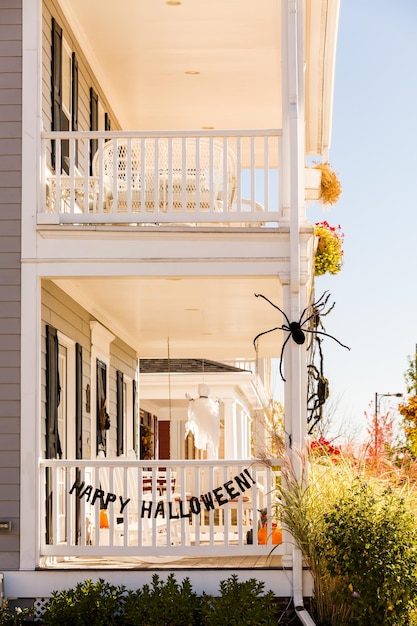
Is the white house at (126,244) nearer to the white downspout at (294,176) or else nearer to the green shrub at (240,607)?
the white downspout at (294,176)

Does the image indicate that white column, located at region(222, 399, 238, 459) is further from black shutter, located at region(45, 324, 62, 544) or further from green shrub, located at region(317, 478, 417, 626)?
green shrub, located at region(317, 478, 417, 626)

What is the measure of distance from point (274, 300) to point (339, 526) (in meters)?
3.85

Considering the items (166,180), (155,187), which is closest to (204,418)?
(166,180)

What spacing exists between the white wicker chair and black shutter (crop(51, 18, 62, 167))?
63cm

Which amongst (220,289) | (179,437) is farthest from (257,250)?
(179,437)

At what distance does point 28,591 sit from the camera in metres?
10.3

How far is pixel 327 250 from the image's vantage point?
15.5m

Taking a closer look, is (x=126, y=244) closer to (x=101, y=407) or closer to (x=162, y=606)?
(x=162, y=606)

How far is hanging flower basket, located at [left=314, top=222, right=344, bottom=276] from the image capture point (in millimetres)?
15420

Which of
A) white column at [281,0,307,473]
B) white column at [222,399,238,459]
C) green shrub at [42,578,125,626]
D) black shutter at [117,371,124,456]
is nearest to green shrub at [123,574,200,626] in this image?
green shrub at [42,578,125,626]

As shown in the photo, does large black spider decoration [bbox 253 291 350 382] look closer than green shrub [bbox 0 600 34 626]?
No

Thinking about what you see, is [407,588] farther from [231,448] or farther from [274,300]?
[231,448]

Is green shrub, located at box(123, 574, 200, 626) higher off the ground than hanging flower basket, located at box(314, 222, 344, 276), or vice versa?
hanging flower basket, located at box(314, 222, 344, 276)

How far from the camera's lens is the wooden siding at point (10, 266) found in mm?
10469
